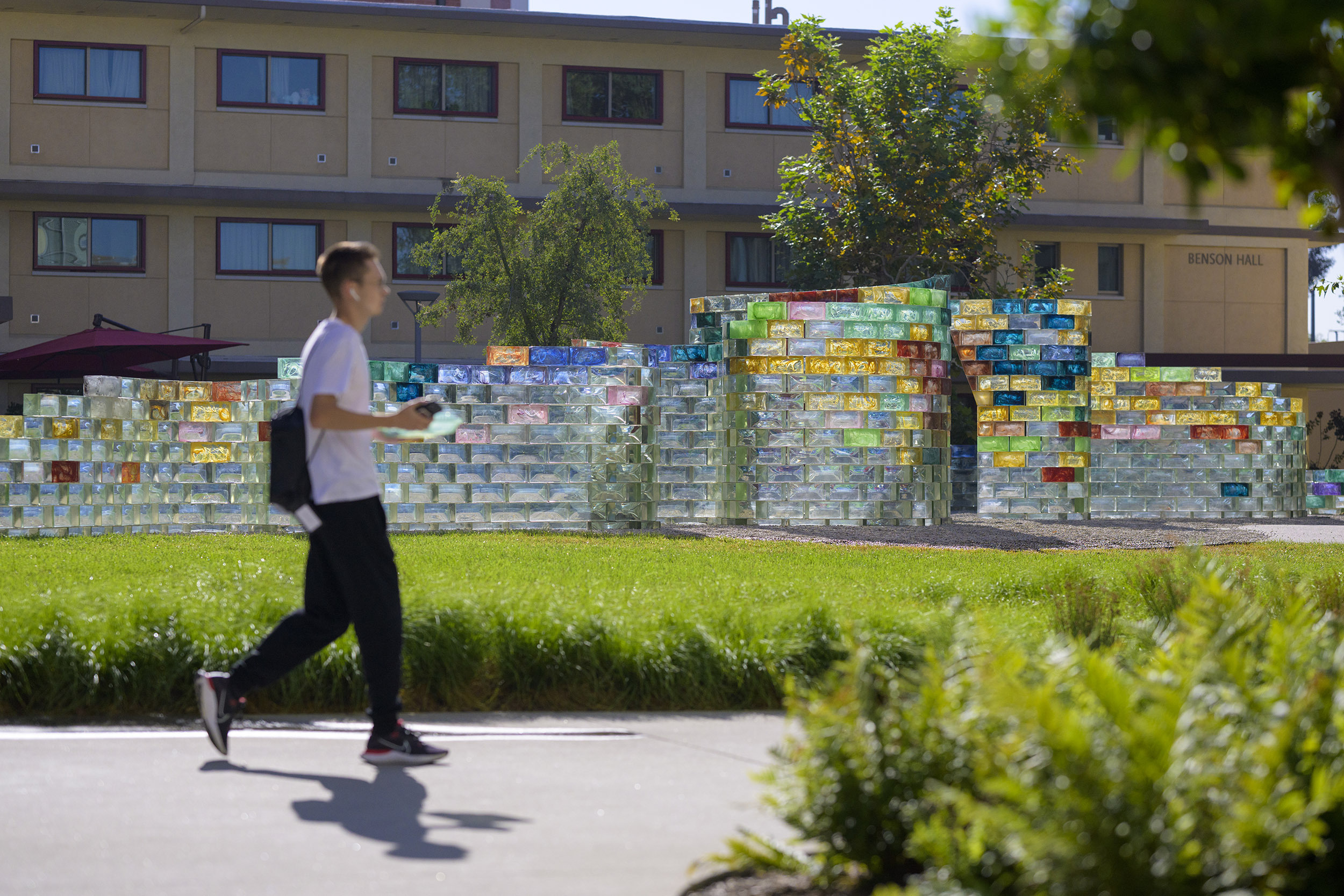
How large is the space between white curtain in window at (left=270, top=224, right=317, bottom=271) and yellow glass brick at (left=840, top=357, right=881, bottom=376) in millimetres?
17878

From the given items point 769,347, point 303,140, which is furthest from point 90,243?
point 769,347

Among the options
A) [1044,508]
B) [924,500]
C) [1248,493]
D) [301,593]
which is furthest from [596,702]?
[1248,493]

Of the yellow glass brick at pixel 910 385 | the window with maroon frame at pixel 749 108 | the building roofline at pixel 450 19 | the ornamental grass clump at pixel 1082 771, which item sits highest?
the building roofline at pixel 450 19

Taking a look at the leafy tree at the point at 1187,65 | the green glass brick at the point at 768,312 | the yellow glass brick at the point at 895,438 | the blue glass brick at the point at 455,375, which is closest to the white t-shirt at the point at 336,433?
the leafy tree at the point at 1187,65

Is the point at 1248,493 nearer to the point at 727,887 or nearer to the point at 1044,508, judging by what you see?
the point at 1044,508

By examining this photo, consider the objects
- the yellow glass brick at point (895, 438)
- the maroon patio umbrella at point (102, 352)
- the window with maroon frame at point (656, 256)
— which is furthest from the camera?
the window with maroon frame at point (656, 256)

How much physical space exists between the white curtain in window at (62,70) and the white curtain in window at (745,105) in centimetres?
1416

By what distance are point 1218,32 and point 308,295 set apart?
3149cm

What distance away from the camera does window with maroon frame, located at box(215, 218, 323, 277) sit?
32.5 metres

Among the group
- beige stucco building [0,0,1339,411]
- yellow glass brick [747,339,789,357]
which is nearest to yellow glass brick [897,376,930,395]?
yellow glass brick [747,339,789,357]

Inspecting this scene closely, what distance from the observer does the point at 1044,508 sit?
1945 centimetres

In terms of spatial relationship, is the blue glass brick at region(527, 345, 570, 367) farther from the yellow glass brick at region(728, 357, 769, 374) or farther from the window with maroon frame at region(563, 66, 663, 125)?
the window with maroon frame at region(563, 66, 663, 125)

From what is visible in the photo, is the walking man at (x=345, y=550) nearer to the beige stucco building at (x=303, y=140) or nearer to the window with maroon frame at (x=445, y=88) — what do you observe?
the beige stucco building at (x=303, y=140)

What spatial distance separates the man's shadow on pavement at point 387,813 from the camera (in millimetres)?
4719
